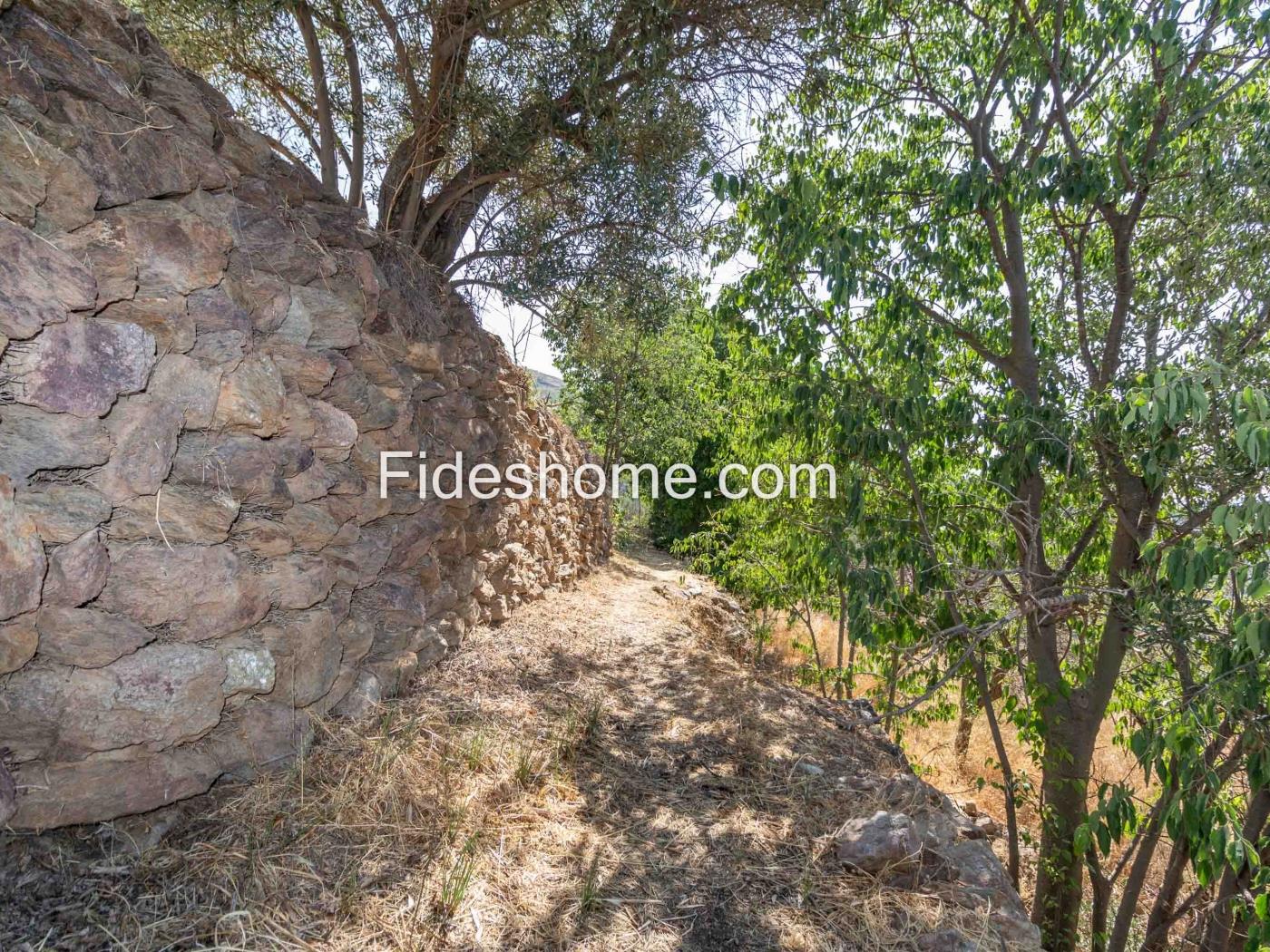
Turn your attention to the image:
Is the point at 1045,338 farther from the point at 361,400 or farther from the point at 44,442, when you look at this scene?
the point at 44,442

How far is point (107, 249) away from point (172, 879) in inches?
73.1

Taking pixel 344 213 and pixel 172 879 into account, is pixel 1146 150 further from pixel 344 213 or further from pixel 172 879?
pixel 172 879

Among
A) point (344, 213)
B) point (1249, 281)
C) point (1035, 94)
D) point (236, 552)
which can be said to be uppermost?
point (1035, 94)

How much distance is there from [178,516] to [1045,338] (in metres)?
4.62

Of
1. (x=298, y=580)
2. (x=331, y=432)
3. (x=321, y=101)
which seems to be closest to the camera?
(x=298, y=580)

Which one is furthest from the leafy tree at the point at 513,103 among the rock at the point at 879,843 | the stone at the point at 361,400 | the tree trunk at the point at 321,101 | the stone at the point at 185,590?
the rock at the point at 879,843

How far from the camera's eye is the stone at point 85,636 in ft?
5.97

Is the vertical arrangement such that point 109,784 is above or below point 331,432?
below

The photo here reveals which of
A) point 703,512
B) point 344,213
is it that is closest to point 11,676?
point 344,213

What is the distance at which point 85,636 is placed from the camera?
6.16 feet

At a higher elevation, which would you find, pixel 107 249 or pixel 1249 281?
pixel 1249 281

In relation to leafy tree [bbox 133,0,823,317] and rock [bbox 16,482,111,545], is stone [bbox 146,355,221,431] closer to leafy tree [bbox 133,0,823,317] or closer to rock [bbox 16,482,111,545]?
rock [bbox 16,482,111,545]

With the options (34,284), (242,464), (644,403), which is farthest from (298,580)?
(644,403)

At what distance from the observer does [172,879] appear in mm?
1798
